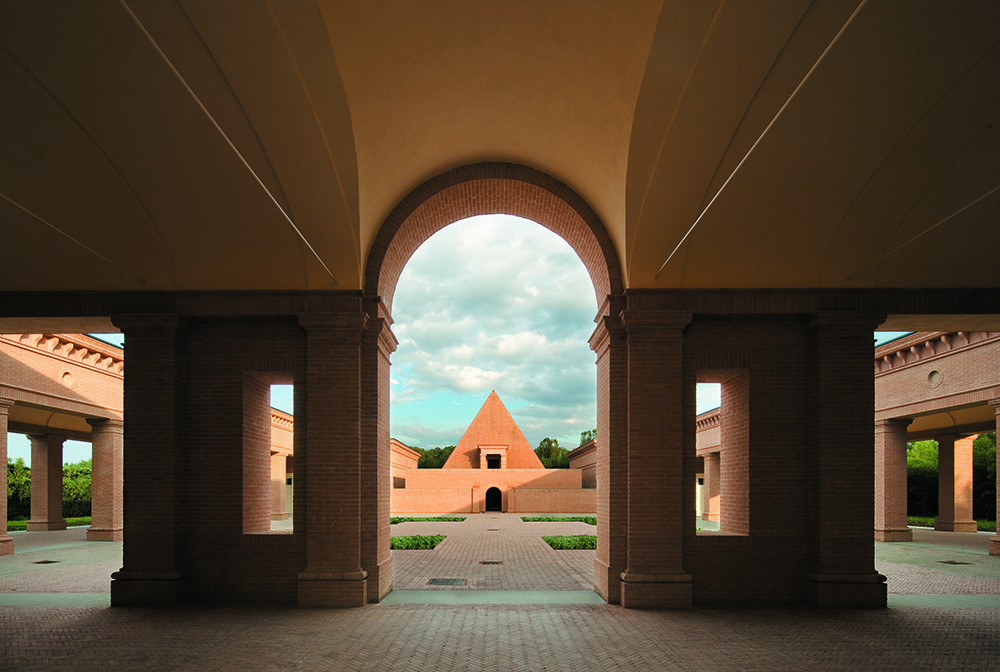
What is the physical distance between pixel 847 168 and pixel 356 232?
670 centimetres

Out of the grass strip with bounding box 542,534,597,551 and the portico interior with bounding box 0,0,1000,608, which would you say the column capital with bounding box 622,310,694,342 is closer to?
the portico interior with bounding box 0,0,1000,608

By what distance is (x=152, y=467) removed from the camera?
10172 millimetres

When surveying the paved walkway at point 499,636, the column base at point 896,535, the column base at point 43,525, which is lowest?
the column base at point 43,525

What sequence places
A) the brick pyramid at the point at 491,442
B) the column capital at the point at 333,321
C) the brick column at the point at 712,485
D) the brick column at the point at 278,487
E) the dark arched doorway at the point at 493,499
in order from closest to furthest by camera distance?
1. the column capital at the point at 333,321
2. the brick column at the point at 712,485
3. the brick column at the point at 278,487
4. the dark arched doorway at the point at 493,499
5. the brick pyramid at the point at 491,442

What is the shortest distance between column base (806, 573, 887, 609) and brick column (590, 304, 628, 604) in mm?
2727

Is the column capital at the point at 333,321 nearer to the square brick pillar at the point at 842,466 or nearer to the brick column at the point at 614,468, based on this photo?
the brick column at the point at 614,468

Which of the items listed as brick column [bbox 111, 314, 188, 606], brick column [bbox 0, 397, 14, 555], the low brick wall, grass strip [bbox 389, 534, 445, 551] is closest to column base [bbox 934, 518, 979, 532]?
the low brick wall

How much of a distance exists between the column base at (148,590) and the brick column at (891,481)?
61.0 feet

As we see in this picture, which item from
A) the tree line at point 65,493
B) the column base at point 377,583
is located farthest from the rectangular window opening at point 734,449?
the tree line at point 65,493

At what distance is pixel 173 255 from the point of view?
10.2m

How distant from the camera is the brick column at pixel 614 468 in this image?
1010 cm

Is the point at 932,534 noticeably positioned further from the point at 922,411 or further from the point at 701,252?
the point at 701,252

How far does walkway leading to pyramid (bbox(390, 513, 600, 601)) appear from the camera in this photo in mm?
11812

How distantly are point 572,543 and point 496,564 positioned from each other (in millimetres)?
4564
